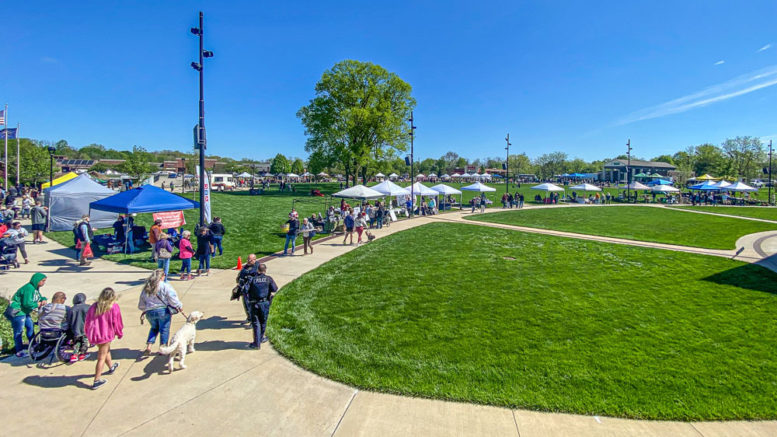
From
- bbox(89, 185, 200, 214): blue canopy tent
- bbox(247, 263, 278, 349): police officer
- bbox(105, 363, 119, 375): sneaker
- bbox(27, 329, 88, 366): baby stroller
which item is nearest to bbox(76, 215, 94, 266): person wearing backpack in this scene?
bbox(89, 185, 200, 214): blue canopy tent

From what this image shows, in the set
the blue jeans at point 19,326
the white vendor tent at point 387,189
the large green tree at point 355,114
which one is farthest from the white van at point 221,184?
the blue jeans at point 19,326

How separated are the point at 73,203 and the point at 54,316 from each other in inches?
716

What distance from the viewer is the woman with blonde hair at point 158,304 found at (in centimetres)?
625

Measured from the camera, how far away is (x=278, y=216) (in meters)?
25.3

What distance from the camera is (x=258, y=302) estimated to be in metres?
6.80

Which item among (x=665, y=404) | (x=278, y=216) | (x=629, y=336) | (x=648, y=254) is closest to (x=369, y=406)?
(x=665, y=404)

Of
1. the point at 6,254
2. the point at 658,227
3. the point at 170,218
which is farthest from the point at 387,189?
the point at 6,254

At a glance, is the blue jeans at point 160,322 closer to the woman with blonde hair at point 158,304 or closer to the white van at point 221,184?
the woman with blonde hair at point 158,304

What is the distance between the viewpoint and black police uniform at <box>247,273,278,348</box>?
6766 millimetres

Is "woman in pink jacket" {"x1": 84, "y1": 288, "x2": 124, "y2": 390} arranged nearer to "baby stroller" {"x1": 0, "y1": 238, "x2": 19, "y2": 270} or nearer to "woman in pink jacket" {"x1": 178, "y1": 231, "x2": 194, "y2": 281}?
"woman in pink jacket" {"x1": 178, "y1": 231, "x2": 194, "y2": 281}

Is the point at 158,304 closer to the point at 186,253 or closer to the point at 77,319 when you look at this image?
the point at 77,319

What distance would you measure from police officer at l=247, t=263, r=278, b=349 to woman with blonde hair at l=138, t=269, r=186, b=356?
1132mm

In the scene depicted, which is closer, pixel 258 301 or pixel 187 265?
pixel 258 301

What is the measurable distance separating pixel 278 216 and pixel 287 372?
2025cm
